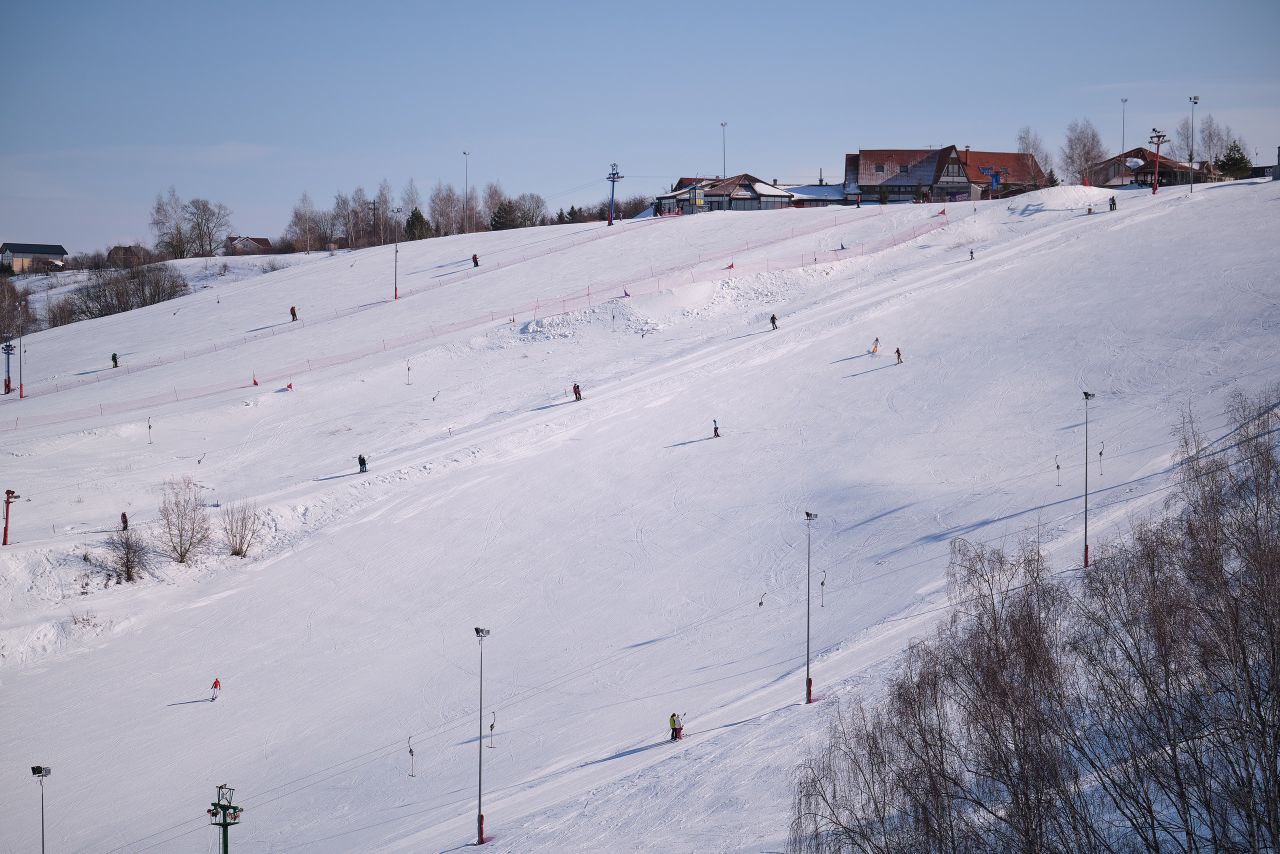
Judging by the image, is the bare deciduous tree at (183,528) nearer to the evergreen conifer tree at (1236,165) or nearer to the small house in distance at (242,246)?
the evergreen conifer tree at (1236,165)

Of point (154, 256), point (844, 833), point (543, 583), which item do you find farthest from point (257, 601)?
point (154, 256)

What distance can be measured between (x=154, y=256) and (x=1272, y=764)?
133 metres

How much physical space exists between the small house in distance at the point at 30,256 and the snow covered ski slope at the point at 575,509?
8995 cm

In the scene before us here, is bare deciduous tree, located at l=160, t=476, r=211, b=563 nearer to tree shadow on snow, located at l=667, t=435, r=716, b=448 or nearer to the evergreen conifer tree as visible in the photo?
tree shadow on snow, located at l=667, t=435, r=716, b=448

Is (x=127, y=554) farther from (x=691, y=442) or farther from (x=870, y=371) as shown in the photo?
(x=870, y=371)

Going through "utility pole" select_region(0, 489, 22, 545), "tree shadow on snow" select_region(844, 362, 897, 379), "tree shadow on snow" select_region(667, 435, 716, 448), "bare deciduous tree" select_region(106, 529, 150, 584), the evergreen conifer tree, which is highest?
the evergreen conifer tree

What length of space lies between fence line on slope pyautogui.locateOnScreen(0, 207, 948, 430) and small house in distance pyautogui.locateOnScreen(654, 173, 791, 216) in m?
36.0

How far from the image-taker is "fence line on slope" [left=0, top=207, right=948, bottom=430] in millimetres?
53750

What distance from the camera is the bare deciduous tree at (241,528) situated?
39.4 metres

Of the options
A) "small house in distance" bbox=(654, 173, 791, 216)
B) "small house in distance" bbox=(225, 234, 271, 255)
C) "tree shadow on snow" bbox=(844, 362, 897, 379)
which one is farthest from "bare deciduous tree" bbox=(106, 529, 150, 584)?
"small house in distance" bbox=(225, 234, 271, 255)

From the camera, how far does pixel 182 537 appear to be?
38.9 meters

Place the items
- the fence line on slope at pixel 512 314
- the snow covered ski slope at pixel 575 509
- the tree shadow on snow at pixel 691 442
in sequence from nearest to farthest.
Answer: the snow covered ski slope at pixel 575 509, the tree shadow on snow at pixel 691 442, the fence line on slope at pixel 512 314

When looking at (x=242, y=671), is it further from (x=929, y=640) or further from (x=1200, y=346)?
(x=1200, y=346)

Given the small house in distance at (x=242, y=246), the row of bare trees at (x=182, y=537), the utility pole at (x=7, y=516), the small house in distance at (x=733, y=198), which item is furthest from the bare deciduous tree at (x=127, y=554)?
the small house in distance at (x=242, y=246)
